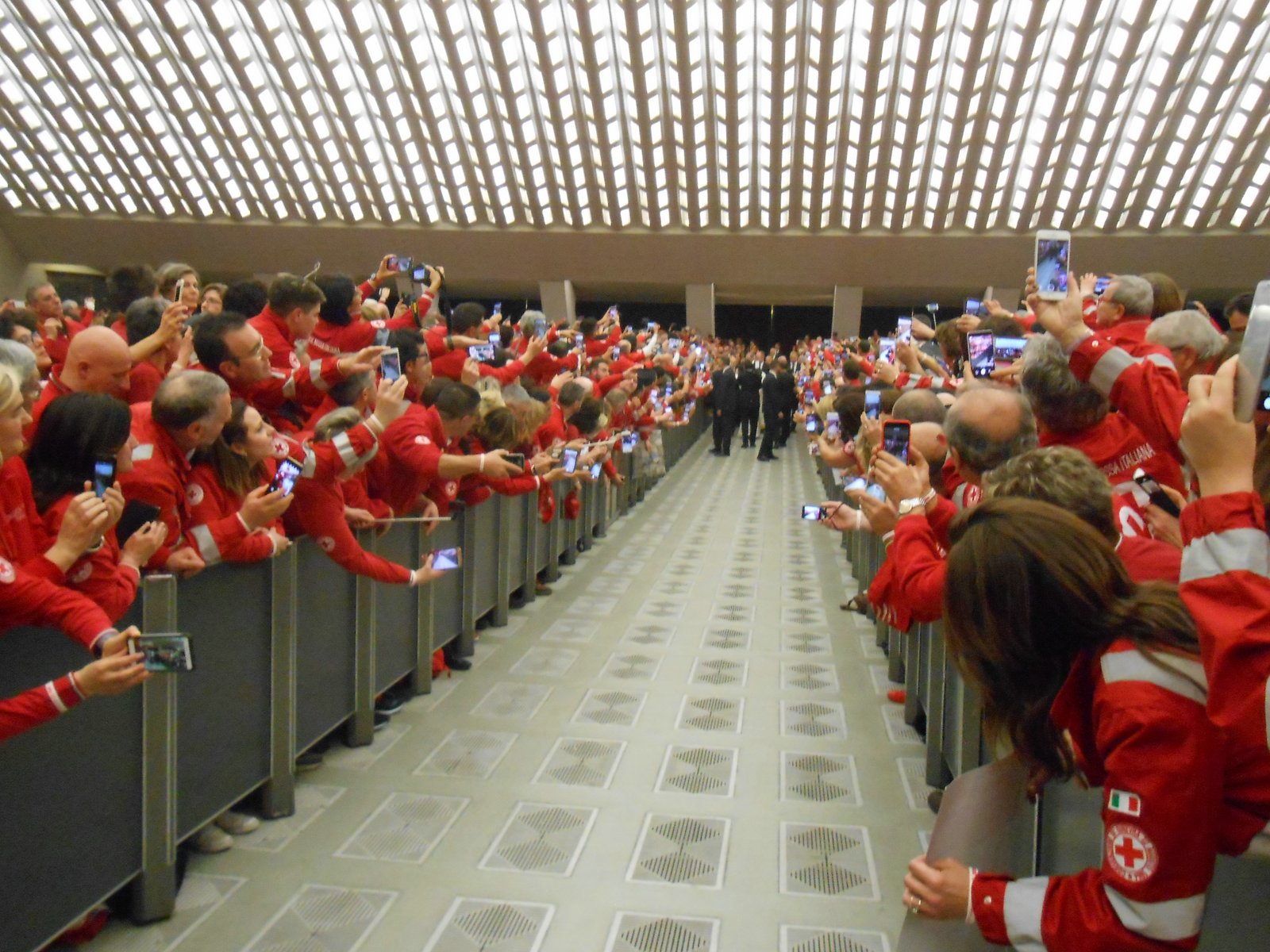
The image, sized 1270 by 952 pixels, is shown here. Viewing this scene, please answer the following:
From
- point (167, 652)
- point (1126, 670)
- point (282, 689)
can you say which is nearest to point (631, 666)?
point (282, 689)

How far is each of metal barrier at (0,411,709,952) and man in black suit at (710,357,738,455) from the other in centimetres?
1578

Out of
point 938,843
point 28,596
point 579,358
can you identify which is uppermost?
point 579,358

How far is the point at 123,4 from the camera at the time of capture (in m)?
22.9

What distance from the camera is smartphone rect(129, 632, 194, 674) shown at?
261 centimetres

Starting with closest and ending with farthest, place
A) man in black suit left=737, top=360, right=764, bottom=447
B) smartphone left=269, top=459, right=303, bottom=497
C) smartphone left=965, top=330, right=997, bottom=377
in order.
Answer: smartphone left=269, top=459, right=303, bottom=497 < smartphone left=965, top=330, right=997, bottom=377 < man in black suit left=737, top=360, right=764, bottom=447

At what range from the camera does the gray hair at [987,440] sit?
11.6 feet

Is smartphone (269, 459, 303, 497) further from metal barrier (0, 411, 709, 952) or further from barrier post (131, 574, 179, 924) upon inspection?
barrier post (131, 574, 179, 924)

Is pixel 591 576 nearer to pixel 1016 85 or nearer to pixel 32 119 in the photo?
pixel 1016 85

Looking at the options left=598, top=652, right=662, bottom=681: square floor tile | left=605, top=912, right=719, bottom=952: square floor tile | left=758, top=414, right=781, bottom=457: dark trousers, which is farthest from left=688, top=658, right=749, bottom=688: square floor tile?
left=758, top=414, right=781, bottom=457: dark trousers

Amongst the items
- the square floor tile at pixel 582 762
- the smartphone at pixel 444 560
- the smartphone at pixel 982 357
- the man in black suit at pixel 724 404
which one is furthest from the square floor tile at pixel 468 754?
the man in black suit at pixel 724 404

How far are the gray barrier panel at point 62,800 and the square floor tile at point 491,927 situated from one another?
996 mm

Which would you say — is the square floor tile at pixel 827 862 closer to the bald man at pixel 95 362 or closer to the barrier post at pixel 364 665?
the barrier post at pixel 364 665

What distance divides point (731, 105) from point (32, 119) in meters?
17.7

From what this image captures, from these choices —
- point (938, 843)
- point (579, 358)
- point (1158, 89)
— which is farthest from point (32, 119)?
point (938, 843)
